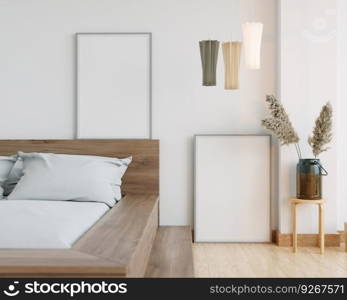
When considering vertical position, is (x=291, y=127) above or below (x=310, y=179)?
above

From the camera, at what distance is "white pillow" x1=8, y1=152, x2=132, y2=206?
3.55 meters

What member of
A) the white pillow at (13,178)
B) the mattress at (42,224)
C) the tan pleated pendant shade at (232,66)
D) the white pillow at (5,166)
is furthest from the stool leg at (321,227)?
the white pillow at (5,166)

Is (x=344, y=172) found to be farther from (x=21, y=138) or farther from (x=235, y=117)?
(x=21, y=138)

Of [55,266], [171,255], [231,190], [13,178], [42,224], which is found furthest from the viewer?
[231,190]

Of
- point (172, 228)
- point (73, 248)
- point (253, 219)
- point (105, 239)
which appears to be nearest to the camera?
point (73, 248)

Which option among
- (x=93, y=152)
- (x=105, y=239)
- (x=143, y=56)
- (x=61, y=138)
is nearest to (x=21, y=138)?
(x=61, y=138)

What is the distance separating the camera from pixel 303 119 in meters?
4.19

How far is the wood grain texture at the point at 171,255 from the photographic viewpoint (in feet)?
8.38

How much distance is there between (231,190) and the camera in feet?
14.1

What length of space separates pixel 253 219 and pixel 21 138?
213cm

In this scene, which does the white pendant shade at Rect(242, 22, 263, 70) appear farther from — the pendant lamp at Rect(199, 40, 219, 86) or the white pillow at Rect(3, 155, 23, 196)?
the white pillow at Rect(3, 155, 23, 196)

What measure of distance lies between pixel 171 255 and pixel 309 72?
2.10 m

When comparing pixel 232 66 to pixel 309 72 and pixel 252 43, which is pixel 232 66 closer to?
pixel 252 43

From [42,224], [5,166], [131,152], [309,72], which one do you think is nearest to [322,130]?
[309,72]
